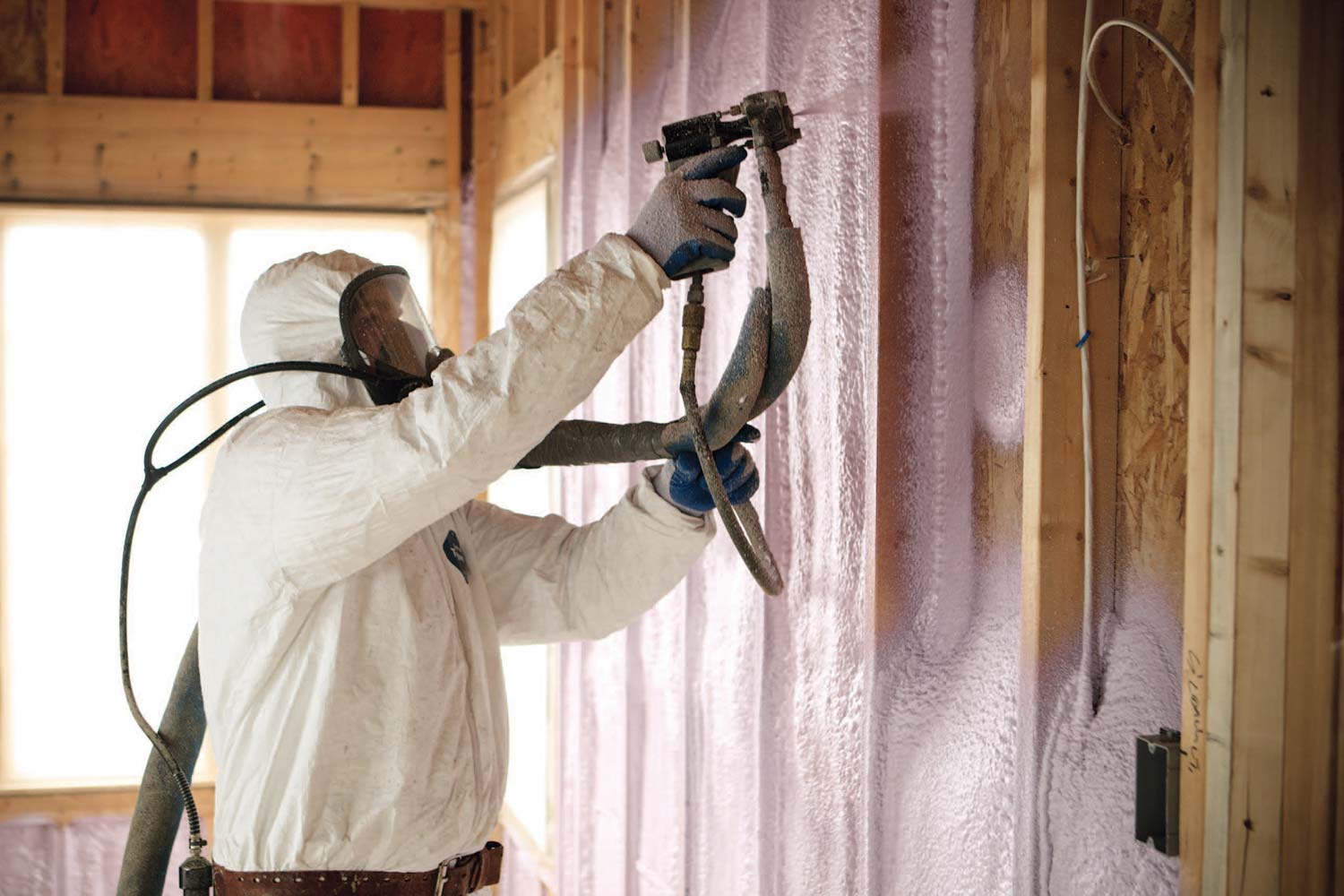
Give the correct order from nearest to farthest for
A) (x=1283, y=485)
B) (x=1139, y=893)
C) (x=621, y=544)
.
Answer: (x=1283, y=485), (x=1139, y=893), (x=621, y=544)

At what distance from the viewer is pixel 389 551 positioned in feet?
4.69

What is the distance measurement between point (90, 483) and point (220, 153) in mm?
1188

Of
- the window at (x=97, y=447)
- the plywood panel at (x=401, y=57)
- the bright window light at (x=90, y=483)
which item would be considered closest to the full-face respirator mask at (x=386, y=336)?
the window at (x=97, y=447)

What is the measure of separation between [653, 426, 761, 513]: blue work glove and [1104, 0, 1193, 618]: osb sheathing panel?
470mm

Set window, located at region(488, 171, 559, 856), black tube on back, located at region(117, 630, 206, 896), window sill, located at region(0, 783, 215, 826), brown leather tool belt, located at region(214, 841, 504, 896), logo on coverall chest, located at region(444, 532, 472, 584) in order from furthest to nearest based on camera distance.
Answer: window sill, located at region(0, 783, 215, 826) < window, located at region(488, 171, 559, 856) < black tube on back, located at region(117, 630, 206, 896) < logo on coverall chest, located at region(444, 532, 472, 584) < brown leather tool belt, located at region(214, 841, 504, 896)

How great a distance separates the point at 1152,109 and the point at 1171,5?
0.38 ft

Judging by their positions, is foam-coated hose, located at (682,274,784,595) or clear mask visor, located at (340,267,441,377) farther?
clear mask visor, located at (340,267,441,377)

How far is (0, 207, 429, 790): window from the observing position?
12.6 ft

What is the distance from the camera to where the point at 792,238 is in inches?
53.4

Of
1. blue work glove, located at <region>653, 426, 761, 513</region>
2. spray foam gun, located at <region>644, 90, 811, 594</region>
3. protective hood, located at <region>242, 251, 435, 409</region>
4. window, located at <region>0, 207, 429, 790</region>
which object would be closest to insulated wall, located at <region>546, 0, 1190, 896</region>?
blue work glove, located at <region>653, 426, 761, 513</region>

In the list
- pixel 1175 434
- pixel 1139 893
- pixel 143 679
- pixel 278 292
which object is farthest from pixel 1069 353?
pixel 143 679

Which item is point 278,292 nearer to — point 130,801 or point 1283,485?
point 1283,485

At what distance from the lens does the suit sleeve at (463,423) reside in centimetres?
129

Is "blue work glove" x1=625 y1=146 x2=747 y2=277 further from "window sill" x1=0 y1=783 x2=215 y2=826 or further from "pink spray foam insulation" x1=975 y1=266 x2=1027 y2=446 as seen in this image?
"window sill" x1=0 y1=783 x2=215 y2=826
